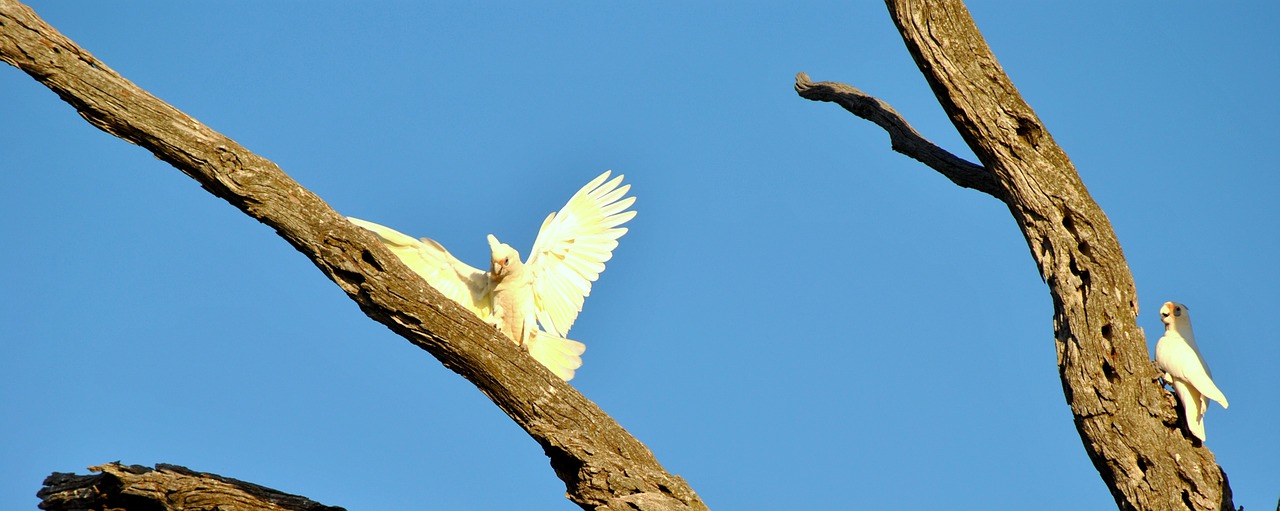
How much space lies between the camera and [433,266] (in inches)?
263

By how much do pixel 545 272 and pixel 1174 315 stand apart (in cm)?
377

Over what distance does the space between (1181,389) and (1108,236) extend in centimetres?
84

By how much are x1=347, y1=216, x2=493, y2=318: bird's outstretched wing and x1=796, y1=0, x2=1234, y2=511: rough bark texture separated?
3.19 metres

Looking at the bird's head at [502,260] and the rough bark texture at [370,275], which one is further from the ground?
the bird's head at [502,260]

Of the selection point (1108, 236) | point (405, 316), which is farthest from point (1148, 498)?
point (405, 316)

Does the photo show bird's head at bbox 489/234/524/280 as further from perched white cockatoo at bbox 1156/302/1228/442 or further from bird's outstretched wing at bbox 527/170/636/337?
perched white cockatoo at bbox 1156/302/1228/442

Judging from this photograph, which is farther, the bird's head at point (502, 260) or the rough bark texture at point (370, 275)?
the bird's head at point (502, 260)

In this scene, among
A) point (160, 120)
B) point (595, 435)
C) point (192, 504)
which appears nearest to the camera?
point (160, 120)

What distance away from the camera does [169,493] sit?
507 cm

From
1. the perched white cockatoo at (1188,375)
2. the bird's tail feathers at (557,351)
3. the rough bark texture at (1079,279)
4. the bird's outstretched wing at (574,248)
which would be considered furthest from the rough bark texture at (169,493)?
the perched white cockatoo at (1188,375)

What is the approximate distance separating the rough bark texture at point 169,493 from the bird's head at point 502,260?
6.04 feet

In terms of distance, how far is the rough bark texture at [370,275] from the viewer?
4.42m

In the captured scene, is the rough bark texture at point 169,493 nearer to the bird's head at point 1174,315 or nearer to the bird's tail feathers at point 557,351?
the bird's tail feathers at point 557,351

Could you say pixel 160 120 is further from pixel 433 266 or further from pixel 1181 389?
pixel 1181 389
